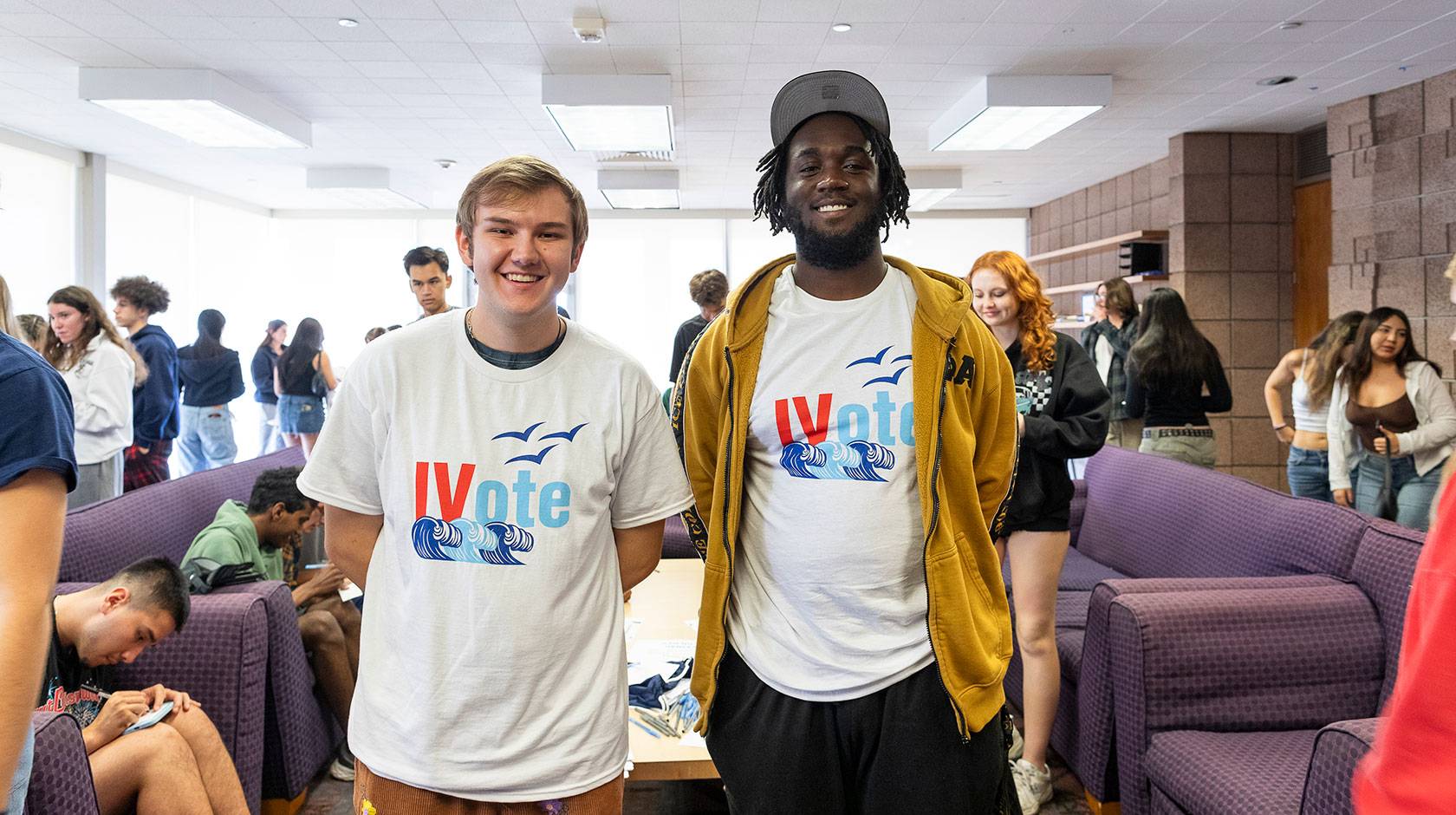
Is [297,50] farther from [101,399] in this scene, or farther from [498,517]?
[498,517]

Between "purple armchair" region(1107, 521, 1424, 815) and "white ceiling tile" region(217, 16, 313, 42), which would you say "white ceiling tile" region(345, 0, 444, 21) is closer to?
"white ceiling tile" region(217, 16, 313, 42)

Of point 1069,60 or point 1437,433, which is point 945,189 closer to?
point 1069,60

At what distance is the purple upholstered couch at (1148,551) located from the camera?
240cm

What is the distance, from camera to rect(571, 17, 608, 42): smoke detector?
450cm

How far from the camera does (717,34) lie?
188 inches

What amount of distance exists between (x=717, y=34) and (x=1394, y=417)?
345 cm

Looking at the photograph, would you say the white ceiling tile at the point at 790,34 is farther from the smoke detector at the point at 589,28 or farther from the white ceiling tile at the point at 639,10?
the smoke detector at the point at 589,28

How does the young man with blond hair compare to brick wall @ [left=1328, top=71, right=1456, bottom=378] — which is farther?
brick wall @ [left=1328, top=71, right=1456, bottom=378]

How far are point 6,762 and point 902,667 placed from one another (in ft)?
3.27

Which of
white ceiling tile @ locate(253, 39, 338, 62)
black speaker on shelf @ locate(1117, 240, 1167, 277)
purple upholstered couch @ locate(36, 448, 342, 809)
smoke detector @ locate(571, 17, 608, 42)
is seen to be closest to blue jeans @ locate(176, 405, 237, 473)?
white ceiling tile @ locate(253, 39, 338, 62)

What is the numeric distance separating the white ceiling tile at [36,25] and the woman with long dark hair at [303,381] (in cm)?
223

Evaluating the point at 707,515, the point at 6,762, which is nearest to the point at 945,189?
the point at 707,515

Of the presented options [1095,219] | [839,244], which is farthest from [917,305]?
[1095,219]

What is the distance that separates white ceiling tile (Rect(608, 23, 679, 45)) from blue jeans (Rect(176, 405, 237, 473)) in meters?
3.90
